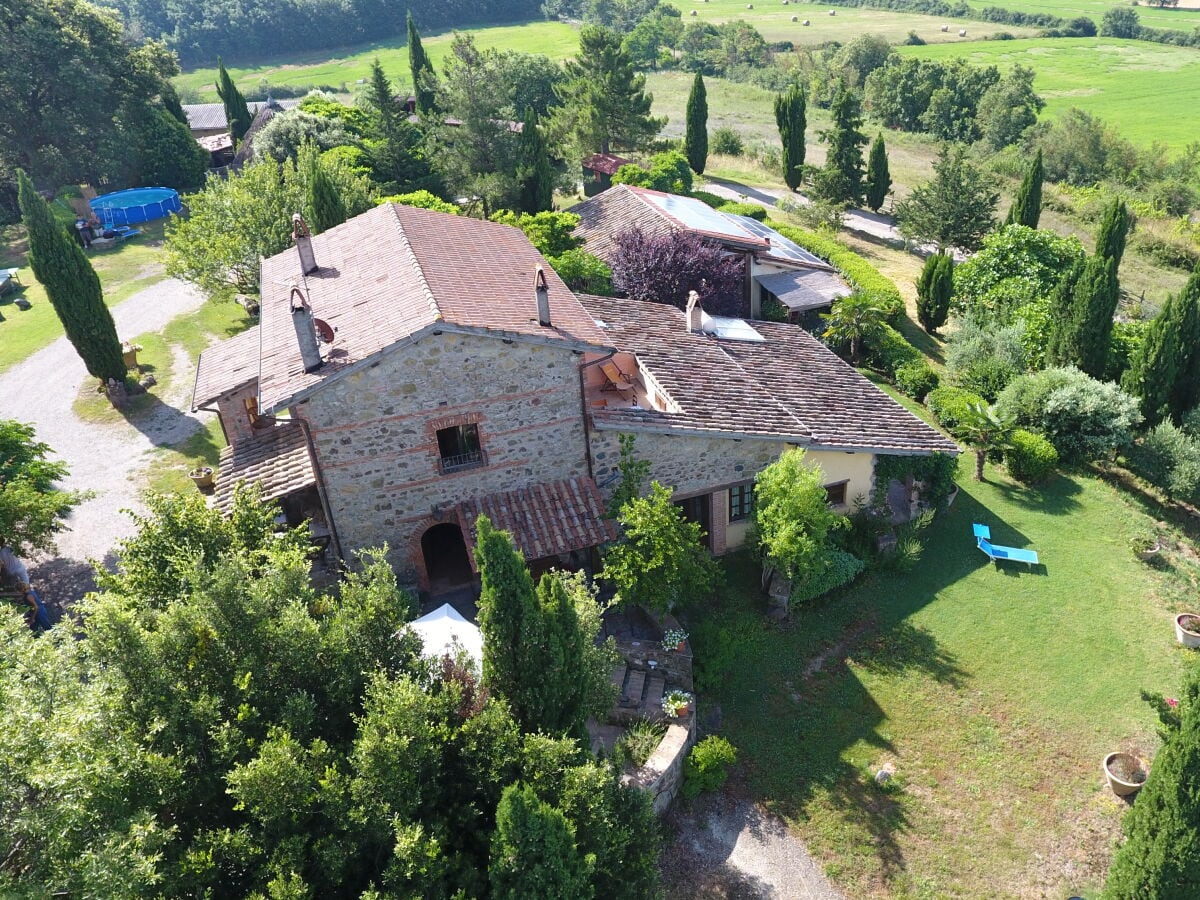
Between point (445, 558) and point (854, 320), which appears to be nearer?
point (445, 558)

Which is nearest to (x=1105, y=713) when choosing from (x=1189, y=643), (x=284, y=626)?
(x=1189, y=643)

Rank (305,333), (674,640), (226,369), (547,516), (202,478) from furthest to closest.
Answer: (202,478) < (226,369) < (547,516) < (674,640) < (305,333)

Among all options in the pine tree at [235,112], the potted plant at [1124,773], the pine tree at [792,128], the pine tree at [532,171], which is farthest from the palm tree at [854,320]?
the pine tree at [235,112]

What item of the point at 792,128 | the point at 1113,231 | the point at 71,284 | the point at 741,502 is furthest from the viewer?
the point at 792,128

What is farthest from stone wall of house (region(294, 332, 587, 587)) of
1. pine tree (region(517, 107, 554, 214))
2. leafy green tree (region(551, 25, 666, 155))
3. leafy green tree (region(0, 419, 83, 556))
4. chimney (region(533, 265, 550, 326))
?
leafy green tree (region(551, 25, 666, 155))

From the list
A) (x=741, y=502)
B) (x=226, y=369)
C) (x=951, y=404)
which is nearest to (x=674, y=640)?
(x=741, y=502)

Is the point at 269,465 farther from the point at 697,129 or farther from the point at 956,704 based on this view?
the point at 697,129

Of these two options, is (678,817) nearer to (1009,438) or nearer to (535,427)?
(535,427)
